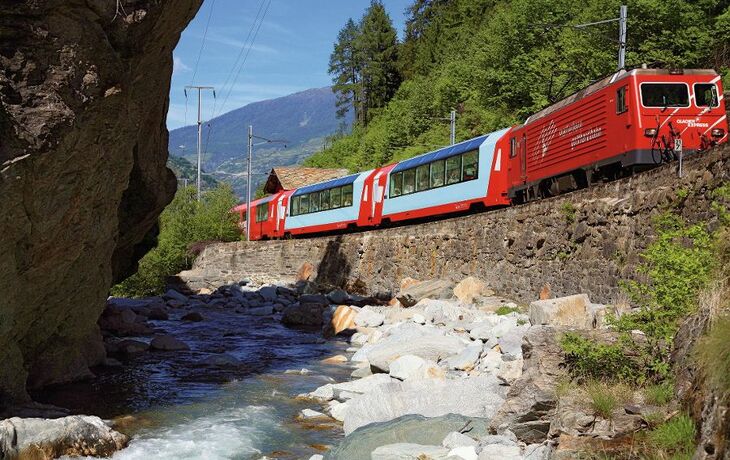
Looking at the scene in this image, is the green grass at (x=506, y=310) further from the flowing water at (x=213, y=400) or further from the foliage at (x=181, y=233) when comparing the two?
the foliage at (x=181, y=233)

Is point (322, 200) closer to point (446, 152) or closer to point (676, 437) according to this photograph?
point (446, 152)

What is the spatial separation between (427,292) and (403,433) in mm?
12290

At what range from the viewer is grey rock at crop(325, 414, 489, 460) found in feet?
23.9

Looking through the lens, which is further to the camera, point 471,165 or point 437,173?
point 437,173

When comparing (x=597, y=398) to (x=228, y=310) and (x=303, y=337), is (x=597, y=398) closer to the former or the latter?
(x=303, y=337)

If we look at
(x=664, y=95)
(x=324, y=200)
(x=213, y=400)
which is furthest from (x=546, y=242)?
(x=324, y=200)

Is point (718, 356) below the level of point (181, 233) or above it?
below

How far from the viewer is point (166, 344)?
15.6m

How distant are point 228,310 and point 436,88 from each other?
3028 cm

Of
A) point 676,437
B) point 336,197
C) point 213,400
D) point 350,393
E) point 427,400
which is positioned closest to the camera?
point 676,437

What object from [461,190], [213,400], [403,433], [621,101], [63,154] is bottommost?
[213,400]

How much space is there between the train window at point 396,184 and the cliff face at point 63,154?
14728mm

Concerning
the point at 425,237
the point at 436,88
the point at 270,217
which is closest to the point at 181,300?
the point at 425,237

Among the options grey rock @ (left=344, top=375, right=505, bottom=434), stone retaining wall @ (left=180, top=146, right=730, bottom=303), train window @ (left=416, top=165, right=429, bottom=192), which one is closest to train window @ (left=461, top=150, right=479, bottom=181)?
stone retaining wall @ (left=180, top=146, right=730, bottom=303)
